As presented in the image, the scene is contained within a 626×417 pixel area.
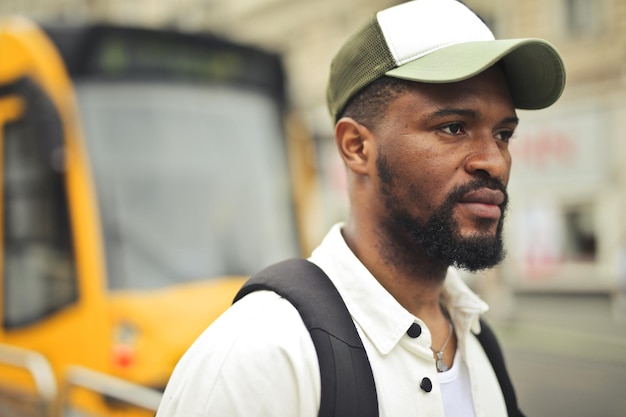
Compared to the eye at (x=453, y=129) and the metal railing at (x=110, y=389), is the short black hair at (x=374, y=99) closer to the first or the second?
the eye at (x=453, y=129)

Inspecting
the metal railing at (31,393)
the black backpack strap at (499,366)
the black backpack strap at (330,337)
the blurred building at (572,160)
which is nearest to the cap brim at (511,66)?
the black backpack strap at (330,337)

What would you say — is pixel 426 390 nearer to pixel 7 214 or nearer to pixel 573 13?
pixel 7 214

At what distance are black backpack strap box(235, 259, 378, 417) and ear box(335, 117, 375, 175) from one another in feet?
0.98

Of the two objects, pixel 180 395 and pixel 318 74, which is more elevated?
pixel 318 74

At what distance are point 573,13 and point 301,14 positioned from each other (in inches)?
316

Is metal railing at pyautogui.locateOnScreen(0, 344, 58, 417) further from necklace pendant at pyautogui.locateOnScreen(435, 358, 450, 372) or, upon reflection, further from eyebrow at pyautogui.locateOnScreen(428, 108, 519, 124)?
eyebrow at pyautogui.locateOnScreen(428, 108, 519, 124)

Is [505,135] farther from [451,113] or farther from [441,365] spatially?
[441,365]

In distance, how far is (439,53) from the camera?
5.16ft

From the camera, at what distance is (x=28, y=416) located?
452cm

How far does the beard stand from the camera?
160 cm

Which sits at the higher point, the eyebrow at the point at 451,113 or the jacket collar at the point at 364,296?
the eyebrow at the point at 451,113

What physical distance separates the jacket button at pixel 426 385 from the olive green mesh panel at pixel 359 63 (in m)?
0.68

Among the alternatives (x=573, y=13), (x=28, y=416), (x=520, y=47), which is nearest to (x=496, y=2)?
(x=573, y=13)

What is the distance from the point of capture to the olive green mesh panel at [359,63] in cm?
162
